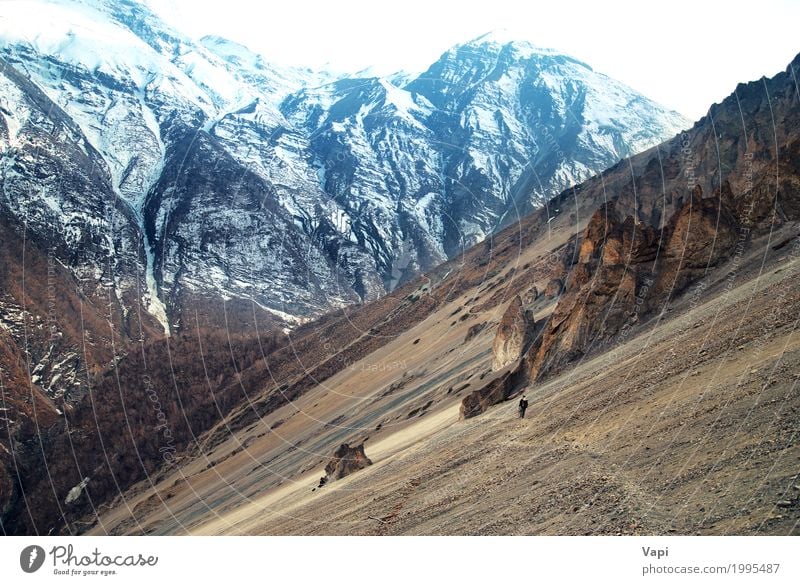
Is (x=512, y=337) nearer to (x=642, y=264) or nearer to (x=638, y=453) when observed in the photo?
(x=642, y=264)

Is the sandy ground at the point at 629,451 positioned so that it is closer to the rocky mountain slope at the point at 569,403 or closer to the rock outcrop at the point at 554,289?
the rocky mountain slope at the point at 569,403

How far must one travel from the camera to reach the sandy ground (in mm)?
23031

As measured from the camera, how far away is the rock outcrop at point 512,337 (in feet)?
196

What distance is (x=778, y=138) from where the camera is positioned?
96.3 metres

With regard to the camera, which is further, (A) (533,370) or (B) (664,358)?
(A) (533,370)

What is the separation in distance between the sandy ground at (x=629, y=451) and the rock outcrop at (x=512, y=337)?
5334 mm

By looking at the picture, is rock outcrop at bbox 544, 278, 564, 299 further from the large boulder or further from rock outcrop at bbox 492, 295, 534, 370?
the large boulder

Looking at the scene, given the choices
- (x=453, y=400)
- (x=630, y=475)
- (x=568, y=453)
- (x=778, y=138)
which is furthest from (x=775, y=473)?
(x=778, y=138)

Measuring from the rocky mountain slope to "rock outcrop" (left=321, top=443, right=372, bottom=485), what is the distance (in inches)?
88.6

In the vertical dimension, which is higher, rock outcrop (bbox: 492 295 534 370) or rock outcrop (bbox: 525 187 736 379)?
rock outcrop (bbox: 525 187 736 379)

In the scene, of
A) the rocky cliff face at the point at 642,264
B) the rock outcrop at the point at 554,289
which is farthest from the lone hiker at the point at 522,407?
the rock outcrop at the point at 554,289

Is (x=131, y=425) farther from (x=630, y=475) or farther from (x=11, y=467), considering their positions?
(x=630, y=475)

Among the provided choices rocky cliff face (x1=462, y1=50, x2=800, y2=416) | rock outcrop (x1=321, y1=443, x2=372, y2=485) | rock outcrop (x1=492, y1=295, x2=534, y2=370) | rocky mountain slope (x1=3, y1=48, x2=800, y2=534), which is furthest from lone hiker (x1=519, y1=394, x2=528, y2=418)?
rock outcrop (x1=492, y1=295, x2=534, y2=370)

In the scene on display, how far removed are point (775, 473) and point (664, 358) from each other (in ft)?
45.6
